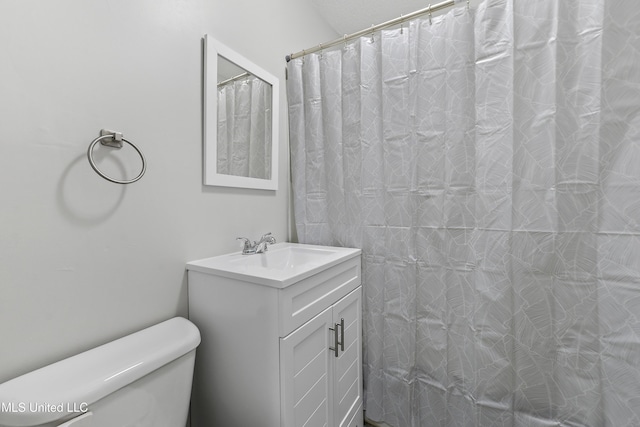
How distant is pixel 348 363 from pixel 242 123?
49.8 inches

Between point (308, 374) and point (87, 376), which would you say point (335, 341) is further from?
point (87, 376)

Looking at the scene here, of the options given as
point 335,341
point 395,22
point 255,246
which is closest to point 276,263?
point 255,246

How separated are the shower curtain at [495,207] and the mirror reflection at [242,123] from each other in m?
0.35

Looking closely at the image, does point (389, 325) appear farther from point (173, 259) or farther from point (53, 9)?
point (53, 9)

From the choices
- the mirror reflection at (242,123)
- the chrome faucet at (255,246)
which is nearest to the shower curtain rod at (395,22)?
the mirror reflection at (242,123)

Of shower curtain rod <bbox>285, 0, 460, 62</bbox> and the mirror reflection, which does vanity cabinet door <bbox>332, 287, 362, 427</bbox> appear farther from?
shower curtain rod <bbox>285, 0, 460, 62</bbox>

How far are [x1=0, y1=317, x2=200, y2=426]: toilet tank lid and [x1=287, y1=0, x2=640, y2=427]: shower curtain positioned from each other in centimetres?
97

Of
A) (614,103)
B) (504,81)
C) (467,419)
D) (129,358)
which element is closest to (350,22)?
(504,81)

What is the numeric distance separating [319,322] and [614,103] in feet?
4.33

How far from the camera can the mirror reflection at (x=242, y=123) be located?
4.17 ft

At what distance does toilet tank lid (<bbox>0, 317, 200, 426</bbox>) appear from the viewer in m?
0.58

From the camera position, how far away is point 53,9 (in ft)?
2.56

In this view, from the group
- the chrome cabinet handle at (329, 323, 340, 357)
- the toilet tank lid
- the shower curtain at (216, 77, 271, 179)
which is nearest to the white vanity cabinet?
the chrome cabinet handle at (329, 323, 340, 357)

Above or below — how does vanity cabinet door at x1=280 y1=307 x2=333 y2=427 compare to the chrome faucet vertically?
below
